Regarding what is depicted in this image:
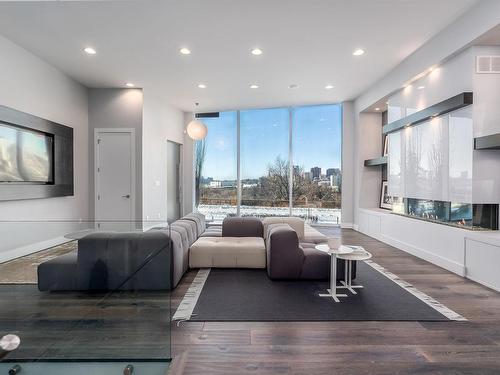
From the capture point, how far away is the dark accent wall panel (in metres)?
4.34

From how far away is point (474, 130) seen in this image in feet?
12.3

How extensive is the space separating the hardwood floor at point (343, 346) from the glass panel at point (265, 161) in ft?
18.7

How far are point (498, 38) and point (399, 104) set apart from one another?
205 centimetres

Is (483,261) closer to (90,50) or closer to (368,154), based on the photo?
(368,154)

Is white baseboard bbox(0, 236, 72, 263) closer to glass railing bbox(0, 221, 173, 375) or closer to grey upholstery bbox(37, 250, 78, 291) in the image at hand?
glass railing bbox(0, 221, 173, 375)

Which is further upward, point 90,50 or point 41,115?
point 90,50

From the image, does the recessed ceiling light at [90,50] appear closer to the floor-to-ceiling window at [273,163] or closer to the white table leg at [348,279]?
the floor-to-ceiling window at [273,163]

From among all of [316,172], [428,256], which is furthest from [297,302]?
[316,172]

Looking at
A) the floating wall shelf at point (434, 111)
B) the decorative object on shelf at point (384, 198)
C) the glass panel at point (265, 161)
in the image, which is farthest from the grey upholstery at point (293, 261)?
the glass panel at point (265, 161)

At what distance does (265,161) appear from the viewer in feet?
27.4

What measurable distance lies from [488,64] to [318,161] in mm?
4577

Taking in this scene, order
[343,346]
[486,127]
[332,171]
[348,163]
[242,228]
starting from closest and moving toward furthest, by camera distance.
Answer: [343,346]
[486,127]
[242,228]
[348,163]
[332,171]

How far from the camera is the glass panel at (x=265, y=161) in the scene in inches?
324

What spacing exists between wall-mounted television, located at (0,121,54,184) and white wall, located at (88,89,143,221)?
1.27 meters
